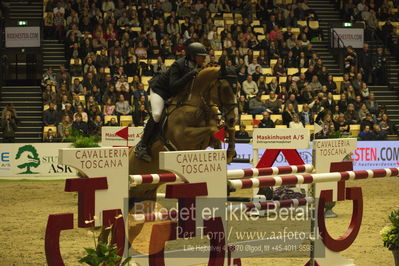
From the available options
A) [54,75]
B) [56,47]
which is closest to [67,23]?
[56,47]

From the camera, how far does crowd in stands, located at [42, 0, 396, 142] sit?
20797 mm

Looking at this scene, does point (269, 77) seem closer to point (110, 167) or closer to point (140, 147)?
point (140, 147)

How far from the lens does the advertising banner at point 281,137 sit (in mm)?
12580

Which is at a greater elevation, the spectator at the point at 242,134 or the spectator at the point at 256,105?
the spectator at the point at 256,105

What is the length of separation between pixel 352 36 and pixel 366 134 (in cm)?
724

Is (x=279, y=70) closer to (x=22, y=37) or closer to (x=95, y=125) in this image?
(x=95, y=125)

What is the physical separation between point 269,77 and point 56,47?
6849 mm

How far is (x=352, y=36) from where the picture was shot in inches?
1056

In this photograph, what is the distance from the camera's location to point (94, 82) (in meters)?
21.5

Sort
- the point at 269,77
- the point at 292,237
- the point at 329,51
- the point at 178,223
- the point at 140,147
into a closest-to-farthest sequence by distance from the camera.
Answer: the point at 178,223 → the point at 292,237 → the point at 140,147 → the point at 269,77 → the point at 329,51

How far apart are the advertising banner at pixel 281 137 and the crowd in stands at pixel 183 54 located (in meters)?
6.86

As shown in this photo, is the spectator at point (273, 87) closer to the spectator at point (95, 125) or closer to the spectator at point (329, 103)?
the spectator at point (329, 103)

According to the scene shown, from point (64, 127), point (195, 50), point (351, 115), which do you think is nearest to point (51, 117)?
point (64, 127)

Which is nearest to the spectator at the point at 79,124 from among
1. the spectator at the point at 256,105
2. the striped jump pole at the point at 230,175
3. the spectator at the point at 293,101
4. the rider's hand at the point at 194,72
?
the spectator at the point at 256,105
